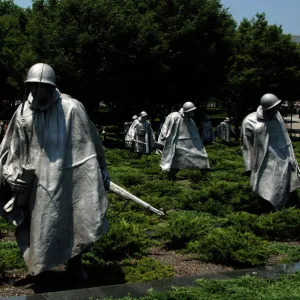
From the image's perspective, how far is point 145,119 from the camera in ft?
87.4

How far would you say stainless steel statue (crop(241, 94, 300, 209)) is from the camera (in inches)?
447

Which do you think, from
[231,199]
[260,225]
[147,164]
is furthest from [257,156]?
[147,164]

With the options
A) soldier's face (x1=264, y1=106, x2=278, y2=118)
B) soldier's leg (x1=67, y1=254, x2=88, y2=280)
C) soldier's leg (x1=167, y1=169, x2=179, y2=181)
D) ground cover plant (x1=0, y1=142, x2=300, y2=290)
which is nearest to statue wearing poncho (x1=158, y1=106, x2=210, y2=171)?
soldier's leg (x1=167, y1=169, x2=179, y2=181)

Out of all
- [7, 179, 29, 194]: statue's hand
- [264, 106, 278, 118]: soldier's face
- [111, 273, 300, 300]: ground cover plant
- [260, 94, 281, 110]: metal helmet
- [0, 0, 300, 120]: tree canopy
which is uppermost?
[0, 0, 300, 120]: tree canopy

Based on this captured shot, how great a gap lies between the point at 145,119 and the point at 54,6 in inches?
570

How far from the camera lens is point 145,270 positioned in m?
7.45

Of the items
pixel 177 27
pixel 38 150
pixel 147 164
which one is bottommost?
pixel 147 164

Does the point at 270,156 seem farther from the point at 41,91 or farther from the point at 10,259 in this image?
the point at 41,91

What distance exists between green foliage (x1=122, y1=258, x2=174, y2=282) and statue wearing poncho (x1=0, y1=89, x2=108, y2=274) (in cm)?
98

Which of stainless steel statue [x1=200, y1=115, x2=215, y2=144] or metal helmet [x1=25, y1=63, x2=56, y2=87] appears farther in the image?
stainless steel statue [x1=200, y1=115, x2=215, y2=144]

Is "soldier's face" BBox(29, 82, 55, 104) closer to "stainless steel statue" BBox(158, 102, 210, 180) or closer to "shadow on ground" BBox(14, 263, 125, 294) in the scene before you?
"shadow on ground" BBox(14, 263, 125, 294)

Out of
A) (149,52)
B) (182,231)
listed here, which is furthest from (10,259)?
(149,52)

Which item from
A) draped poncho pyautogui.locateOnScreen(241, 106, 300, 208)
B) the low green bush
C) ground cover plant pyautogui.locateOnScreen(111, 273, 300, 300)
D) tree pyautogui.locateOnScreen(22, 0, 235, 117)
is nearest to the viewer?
ground cover plant pyautogui.locateOnScreen(111, 273, 300, 300)

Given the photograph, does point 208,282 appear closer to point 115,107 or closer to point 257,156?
point 257,156
